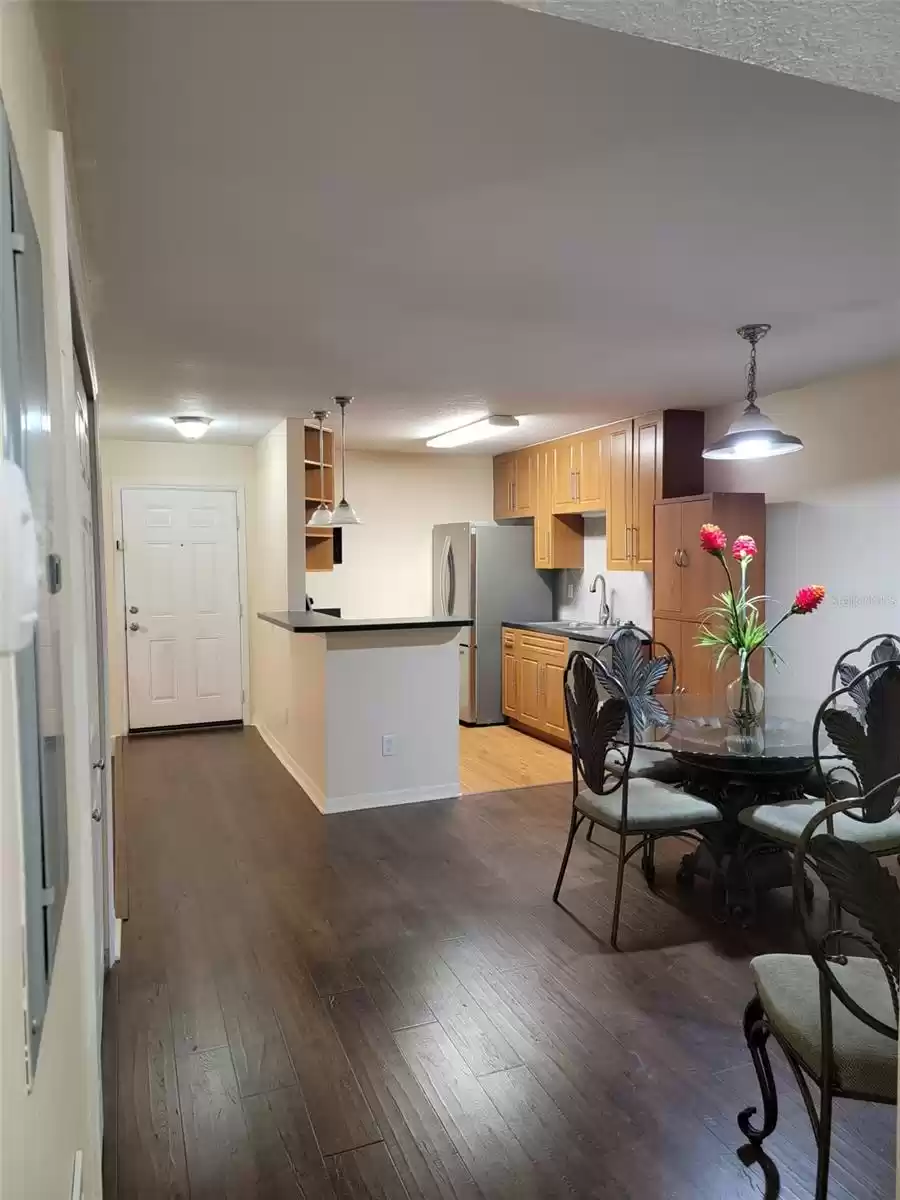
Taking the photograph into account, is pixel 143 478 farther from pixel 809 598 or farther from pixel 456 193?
pixel 809 598

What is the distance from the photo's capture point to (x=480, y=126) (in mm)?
1729

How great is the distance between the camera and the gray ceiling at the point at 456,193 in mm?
1471

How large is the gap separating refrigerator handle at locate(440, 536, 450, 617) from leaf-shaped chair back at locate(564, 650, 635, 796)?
3.72 metres

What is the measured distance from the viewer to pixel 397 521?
7.23 metres

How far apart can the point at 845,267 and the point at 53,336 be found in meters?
2.38

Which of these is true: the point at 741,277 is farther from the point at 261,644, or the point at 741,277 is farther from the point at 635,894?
the point at 261,644

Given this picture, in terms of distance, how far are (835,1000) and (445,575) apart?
5.37 metres

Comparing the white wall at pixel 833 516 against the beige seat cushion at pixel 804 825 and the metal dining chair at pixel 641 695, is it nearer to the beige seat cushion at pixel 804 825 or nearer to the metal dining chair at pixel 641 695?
the metal dining chair at pixel 641 695

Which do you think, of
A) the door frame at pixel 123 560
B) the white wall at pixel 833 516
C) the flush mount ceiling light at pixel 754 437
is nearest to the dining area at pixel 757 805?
the white wall at pixel 833 516

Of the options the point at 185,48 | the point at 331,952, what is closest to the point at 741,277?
the point at 185,48

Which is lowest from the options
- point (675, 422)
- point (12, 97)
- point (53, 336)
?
point (53, 336)

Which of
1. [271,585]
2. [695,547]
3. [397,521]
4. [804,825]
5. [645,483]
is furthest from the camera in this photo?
[397,521]

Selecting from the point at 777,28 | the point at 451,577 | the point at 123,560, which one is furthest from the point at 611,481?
the point at 777,28

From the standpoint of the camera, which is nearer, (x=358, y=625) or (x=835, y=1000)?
(x=835, y=1000)
